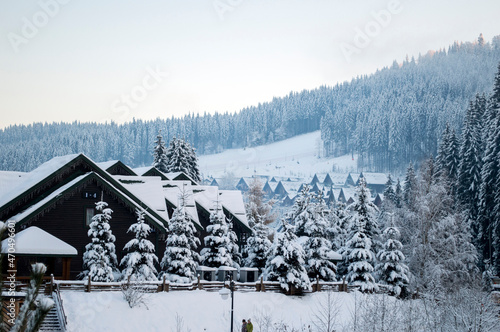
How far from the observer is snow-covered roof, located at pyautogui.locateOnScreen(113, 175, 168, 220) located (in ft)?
131

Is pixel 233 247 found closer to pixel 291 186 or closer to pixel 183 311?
A: pixel 183 311

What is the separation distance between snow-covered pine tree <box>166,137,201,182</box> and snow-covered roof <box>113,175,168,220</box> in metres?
25.1

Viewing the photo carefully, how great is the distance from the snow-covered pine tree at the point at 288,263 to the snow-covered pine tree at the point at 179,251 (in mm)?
5745

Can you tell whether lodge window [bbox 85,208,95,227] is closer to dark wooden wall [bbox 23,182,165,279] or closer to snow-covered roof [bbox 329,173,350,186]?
dark wooden wall [bbox 23,182,165,279]

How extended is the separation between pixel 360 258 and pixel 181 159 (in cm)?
3645

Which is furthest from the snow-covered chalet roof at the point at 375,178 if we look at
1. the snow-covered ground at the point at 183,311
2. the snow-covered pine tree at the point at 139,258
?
the snow-covered pine tree at the point at 139,258

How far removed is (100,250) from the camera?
33219 millimetres

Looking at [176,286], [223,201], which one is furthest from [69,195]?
[223,201]

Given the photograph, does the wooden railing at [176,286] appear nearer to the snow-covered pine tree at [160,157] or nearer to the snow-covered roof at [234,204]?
the snow-covered roof at [234,204]

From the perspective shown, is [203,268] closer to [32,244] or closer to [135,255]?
[135,255]

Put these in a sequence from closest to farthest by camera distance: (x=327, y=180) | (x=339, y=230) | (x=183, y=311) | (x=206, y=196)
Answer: (x=183, y=311) < (x=206, y=196) < (x=339, y=230) < (x=327, y=180)

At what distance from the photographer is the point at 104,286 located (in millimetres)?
31234

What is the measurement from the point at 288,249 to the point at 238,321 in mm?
6646

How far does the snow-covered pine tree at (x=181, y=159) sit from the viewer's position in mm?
70688
